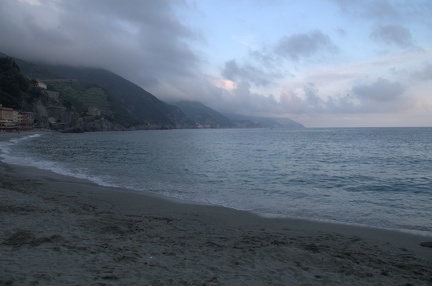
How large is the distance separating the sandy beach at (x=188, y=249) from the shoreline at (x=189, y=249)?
2cm

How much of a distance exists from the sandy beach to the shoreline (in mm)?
21

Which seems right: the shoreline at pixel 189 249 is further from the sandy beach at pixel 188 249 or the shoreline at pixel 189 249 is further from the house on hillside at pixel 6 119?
the house on hillside at pixel 6 119

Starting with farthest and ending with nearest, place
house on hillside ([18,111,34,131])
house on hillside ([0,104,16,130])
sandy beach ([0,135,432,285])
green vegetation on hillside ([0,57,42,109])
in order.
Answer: house on hillside ([18,111,34,131]) → green vegetation on hillside ([0,57,42,109]) → house on hillside ([0,104,16,130]) → sandy beach ([0,135,432,285])

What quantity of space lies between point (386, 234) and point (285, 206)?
4.83 meters

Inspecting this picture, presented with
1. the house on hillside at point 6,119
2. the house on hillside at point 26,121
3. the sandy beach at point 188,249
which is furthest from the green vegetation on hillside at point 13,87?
the sandy beach at point 188,249

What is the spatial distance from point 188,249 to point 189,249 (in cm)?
2

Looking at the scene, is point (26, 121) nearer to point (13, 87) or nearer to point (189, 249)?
point (13, 87)

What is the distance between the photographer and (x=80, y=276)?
5.43 m

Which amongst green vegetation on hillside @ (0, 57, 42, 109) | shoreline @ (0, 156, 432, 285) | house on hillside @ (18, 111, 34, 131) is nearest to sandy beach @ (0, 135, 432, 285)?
shoreline @ (0, 156, 432, 285)

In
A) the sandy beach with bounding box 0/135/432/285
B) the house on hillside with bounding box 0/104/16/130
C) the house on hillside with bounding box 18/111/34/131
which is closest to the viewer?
the sandy beach with bounding box 0/135/432/285

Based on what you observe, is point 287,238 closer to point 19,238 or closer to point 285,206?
point 285,206

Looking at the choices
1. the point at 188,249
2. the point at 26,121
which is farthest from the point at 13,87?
the point at 188,249

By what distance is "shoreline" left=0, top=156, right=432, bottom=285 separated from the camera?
583cm

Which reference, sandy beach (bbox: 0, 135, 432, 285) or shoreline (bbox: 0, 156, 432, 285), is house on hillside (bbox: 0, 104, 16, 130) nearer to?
shoreline (bbox: 0, 156, 432, 285)
